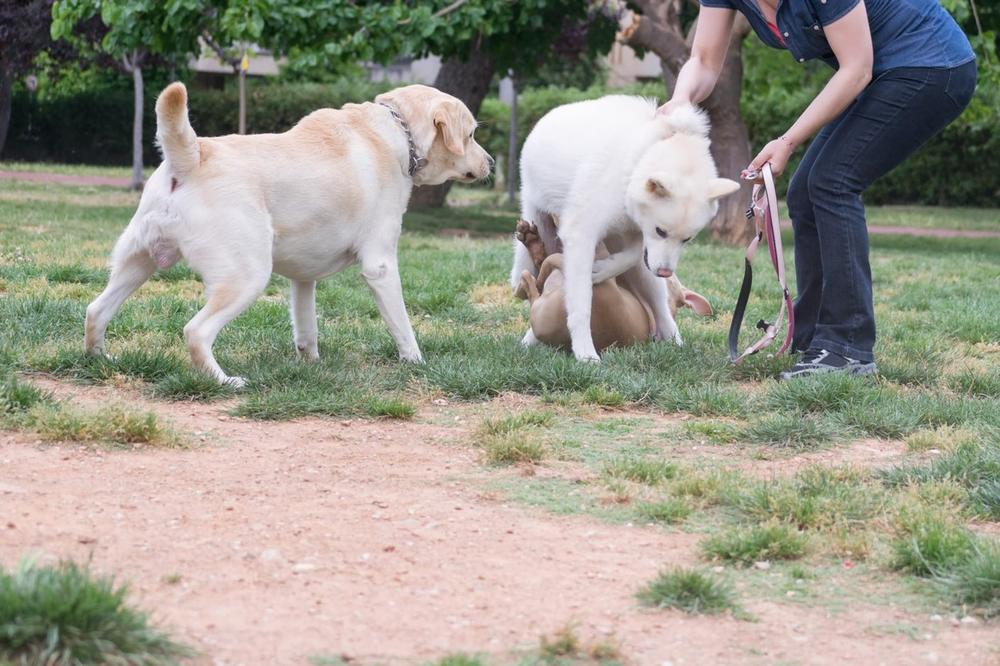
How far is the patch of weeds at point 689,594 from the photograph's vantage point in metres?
3.12

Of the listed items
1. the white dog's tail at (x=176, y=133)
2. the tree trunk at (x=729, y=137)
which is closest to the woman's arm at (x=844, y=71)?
the white dog's tail at (x=176, y=133)

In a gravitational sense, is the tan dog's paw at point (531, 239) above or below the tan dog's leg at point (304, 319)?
above

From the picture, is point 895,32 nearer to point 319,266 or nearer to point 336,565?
point 319,266

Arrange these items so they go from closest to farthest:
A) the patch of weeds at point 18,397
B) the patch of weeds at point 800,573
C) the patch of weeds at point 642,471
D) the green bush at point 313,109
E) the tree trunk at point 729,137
A: the patch of weeds at point 800,573, the patch of weeds at point 642,471, the patch of weeds at point 18,397, the tree trunk at point 729,137, the green bush at point 313,109

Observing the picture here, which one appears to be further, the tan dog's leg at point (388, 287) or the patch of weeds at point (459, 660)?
the tan dog's leg at point (388, 287)

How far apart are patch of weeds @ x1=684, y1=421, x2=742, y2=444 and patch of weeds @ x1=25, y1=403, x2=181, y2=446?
6.65 feet

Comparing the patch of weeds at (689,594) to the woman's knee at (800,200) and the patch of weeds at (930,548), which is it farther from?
the woman's knee at (800,200)

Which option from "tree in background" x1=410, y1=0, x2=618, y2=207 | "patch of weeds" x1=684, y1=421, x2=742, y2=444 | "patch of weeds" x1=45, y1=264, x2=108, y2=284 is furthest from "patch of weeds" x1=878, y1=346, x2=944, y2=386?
"tree in background" x1=410, y1=0, x2=618, y2=207

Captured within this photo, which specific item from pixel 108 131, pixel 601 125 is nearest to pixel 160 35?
pixel 601 125

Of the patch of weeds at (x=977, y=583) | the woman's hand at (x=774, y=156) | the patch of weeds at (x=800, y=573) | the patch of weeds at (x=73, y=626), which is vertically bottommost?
the patch of weeds at (x=800, y=573)

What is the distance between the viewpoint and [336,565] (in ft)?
10.7

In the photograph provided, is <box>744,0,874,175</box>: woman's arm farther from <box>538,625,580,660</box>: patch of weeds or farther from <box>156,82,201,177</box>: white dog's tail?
<box>538,625,580,660</box>: patch of weeds

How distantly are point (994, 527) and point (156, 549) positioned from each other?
8.37 ft

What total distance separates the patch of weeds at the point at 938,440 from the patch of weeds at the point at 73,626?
317 centimetres
